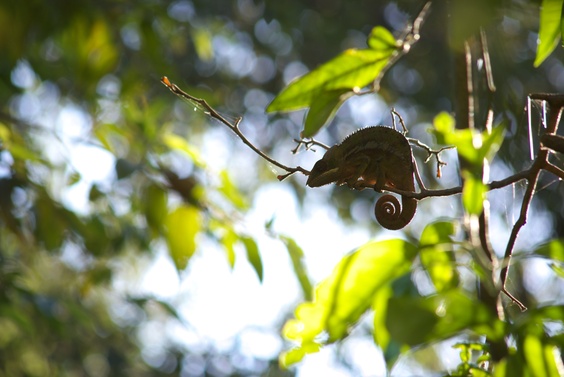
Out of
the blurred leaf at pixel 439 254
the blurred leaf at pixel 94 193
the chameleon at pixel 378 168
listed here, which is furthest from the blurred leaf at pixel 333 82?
the blurred leaf at pixel 94 193

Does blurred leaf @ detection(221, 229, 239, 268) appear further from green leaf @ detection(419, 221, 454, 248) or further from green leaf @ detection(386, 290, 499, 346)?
green leaf @ detection(386, 290, 499, 346)

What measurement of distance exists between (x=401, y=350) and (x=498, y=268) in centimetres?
14

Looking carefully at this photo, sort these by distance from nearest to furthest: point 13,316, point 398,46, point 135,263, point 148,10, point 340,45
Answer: point 398,46 < point 13,316 < point 148,10 < point 340,45 < point 135,263

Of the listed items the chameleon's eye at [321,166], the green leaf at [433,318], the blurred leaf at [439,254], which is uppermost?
the chameleon's eye at [321,166]

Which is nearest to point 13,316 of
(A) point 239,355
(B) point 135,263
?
(A) point 239,355

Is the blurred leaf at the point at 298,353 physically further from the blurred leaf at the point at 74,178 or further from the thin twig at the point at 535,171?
the blurred leaf at the point at 74,178

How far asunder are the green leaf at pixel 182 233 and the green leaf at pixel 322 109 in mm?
765

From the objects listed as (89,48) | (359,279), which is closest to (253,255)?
(89,48)

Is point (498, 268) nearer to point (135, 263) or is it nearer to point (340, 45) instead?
point (340, 45)

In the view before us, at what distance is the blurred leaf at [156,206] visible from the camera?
176 cm

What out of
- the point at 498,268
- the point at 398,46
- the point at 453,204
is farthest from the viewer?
the point at 453,204

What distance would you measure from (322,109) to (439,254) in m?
Result: 0.34

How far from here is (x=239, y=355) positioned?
14.3ft

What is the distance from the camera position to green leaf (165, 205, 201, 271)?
160 cm
